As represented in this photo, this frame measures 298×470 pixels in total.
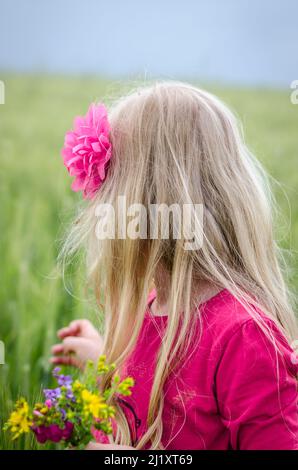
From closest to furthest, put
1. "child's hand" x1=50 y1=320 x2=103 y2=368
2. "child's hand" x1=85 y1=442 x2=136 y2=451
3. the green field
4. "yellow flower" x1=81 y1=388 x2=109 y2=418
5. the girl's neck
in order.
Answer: "yellow flower" x1=81 y1=388 x2=109 y2=418 < "child's hand" x1=85 y1=442 x2=136 y2=451 < the girl's neck < "child's hand" x1=50 y1=320 x2=103 y2=368 < the green field

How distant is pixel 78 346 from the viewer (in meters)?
Answer: 1.36

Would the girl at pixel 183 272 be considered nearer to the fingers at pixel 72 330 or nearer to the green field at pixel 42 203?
the green field at pixel 42 203

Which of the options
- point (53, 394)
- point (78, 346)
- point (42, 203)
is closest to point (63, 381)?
point (53, 394)

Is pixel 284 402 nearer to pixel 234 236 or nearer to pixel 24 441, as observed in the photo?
pixel 234 236

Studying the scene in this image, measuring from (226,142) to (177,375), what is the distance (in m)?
0.38

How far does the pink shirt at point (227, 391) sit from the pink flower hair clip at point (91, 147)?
0.27 meters

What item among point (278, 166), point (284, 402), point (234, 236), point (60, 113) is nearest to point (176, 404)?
point (284, 402)

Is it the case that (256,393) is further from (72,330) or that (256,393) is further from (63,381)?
(72,330)

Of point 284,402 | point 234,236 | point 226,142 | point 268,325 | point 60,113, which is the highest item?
point 60,113

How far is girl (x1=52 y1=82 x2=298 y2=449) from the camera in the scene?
952 millimetres

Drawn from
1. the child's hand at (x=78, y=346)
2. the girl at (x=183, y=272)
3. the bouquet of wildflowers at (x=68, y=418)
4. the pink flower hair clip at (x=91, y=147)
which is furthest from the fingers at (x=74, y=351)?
the bouquet of wildflowers at (x=68, y=418)

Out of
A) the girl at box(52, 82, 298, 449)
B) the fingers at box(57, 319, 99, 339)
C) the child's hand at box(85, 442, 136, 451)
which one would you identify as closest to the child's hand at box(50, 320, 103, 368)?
the fingers at box(57, 319, 99, 339)

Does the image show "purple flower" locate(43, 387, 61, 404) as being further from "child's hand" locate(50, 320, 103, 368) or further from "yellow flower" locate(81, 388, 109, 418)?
"child's hand" locate(50, 320, 103, 368)

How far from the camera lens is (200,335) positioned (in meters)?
0.97
